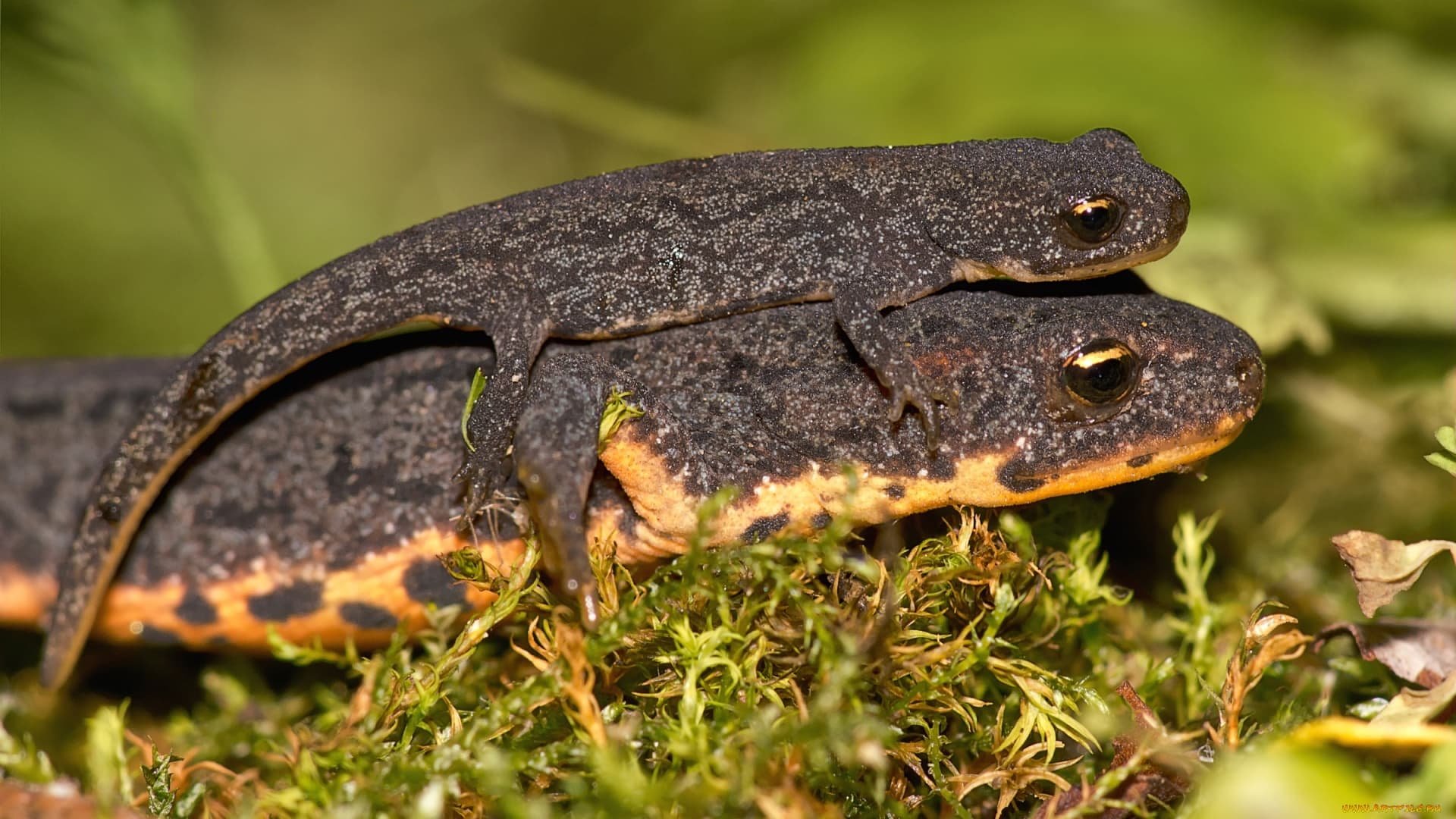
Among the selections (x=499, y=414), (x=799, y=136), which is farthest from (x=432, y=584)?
(x=799, y=136)

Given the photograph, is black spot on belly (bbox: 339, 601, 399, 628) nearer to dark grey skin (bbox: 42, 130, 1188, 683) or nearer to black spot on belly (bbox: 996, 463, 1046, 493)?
dark grey skin (bbox: 42, 130, 1188, 683)

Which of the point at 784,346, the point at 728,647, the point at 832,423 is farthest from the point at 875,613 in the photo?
the point at 784,346

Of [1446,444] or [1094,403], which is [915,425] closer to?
[1094,403]

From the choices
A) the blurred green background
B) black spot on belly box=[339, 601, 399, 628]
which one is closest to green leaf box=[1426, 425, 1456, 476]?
the blurred green background

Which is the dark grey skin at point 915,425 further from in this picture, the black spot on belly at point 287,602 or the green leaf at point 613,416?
the black spot on belly at point 287,602

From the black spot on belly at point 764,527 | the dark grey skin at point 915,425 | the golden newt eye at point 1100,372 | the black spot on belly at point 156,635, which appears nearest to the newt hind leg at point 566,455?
the dark grey skin at point 915,425
